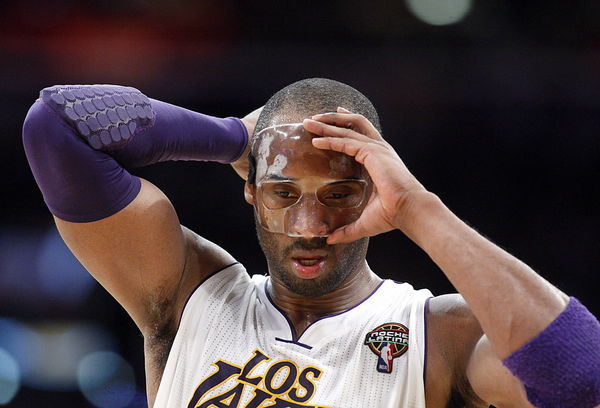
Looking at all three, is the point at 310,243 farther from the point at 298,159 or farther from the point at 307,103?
the point at 307,103

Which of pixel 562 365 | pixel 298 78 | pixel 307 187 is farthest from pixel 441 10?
pixel 562 365

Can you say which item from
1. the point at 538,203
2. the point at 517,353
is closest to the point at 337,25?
the point at 538,203

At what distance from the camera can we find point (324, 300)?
2.03 metres

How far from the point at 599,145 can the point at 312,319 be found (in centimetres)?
246

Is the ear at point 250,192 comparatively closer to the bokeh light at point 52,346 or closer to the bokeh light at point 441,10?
the bokeh light at point 52,346

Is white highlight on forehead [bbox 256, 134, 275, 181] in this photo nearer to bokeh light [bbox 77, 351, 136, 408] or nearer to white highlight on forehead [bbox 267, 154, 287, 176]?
white highlight on forehead [bbox 267, 154, 287, 176]

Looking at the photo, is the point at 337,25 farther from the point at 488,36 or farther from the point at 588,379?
the point at 588,379

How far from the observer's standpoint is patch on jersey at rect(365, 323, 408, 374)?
1.81 m

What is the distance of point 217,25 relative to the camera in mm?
4047

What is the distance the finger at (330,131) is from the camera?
1.80m

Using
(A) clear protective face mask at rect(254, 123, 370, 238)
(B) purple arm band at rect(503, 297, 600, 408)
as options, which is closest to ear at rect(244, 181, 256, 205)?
(A) clear protective face mask at rect(254, 123, 370, 238)

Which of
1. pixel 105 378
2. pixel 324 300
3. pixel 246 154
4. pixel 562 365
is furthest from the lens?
pixel 105 378

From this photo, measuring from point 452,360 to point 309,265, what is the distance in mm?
418

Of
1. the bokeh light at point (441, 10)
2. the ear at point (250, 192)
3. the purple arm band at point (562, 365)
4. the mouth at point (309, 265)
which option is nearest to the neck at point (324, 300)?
the mouth at point (309, 265)
